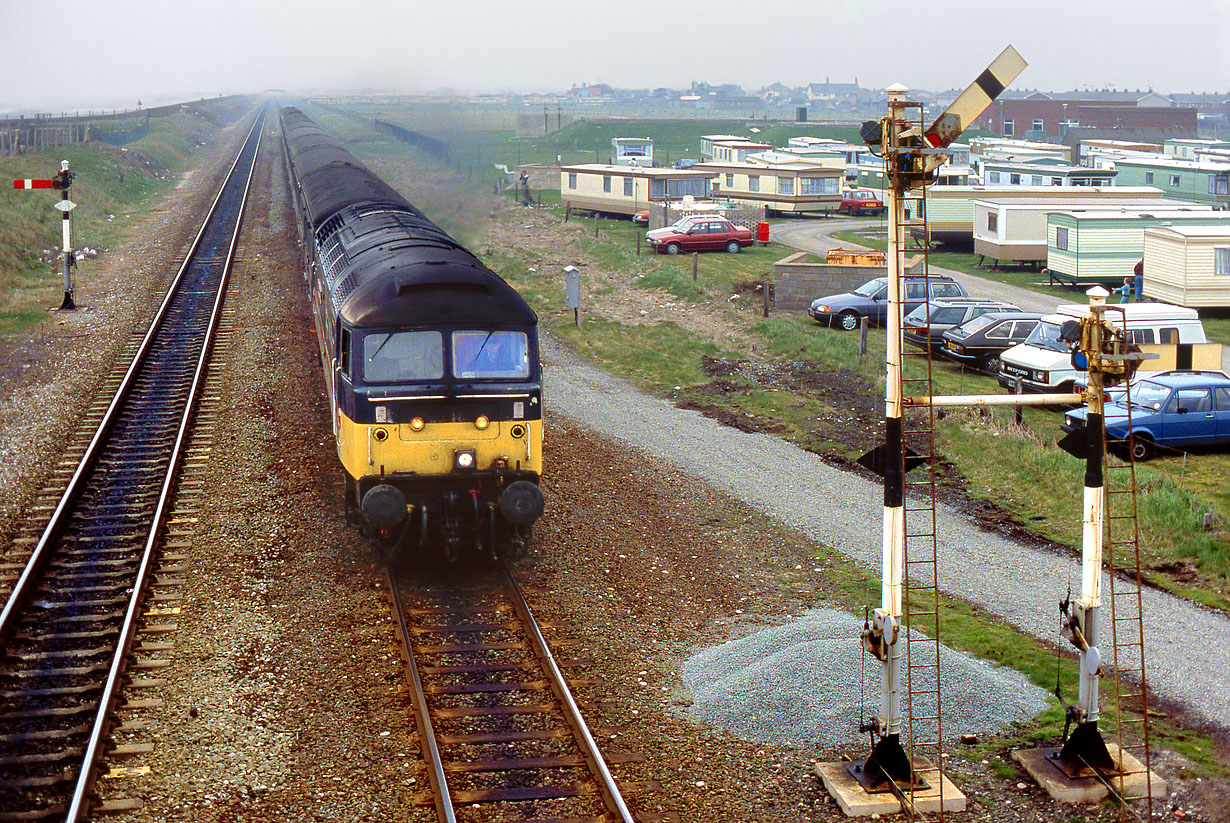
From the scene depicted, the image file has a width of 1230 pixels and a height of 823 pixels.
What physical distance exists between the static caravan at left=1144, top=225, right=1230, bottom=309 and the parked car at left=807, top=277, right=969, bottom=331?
22.1ft

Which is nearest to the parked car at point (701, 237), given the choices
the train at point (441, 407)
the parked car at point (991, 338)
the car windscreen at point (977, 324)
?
the car windscreen at point (977, 324)

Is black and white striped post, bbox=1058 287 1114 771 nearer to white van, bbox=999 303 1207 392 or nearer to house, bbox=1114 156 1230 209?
white van, bbox=999 303 1207 392

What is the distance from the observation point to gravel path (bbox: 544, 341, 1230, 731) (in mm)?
12727

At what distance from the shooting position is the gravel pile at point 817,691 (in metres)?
11.1

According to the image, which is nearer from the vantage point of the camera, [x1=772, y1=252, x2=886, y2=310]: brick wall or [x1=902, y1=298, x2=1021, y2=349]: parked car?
[x1=902, y1=298, x2=1021, y2=349]: parked car

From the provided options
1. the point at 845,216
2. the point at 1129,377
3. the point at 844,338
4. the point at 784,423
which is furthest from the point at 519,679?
the point at 845,216

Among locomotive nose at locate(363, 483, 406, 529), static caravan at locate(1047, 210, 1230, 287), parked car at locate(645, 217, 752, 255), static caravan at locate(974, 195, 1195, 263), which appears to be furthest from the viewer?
parked car at locate(645, 217, 752, 255)

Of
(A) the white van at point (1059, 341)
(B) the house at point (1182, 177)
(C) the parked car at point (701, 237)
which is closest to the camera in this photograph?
(A) the white van at point (1059, 341)

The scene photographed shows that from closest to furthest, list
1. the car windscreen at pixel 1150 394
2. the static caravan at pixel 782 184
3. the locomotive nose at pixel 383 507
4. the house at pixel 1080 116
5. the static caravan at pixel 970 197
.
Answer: the locomotive nose at pixel 383 507 → the car windscreen at pixel 1150 394 → the static caravan at pixel 970 197 → the static caravan at pixel 782 184 → the house at pixel 1080 116

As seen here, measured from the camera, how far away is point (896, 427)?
33.2 feet

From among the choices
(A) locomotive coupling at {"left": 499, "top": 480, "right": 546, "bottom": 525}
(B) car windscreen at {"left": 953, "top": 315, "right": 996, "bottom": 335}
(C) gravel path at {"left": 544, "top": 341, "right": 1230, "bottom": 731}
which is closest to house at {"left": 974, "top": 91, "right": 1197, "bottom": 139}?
(B) car windscreen at {"left": 953, "top": 315, "right": 996, "bottom": 335}

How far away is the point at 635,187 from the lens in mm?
54938

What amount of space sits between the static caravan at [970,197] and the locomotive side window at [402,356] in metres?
36.2

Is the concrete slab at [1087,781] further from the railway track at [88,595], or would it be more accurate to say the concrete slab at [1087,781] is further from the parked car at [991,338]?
the parked car at [991,338]
